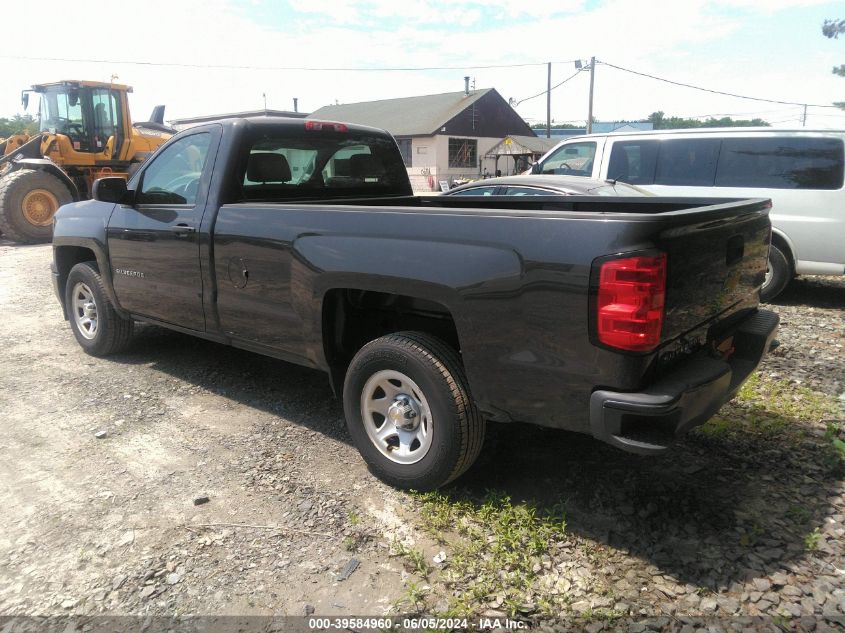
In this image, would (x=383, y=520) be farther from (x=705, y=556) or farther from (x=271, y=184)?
(x=271, y=184)

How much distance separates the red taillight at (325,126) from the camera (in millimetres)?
4586

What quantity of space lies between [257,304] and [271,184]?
988mm

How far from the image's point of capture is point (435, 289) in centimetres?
297

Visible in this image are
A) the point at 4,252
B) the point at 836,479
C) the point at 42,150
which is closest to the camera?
the point at 836,479

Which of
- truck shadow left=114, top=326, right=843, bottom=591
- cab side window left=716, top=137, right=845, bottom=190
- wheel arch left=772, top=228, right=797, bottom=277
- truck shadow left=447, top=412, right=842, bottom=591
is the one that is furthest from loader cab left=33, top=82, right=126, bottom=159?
truck shadow left=447, top=412, right=842, bottom=591

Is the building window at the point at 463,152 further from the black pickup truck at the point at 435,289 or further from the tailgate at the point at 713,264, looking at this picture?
the tailgate at the point at 713,264

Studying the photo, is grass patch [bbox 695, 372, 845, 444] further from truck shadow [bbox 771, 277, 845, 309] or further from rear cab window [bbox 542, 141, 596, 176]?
rear cab window [bbox 542, 141, 596, 176]

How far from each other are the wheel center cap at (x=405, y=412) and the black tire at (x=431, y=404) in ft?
0.11

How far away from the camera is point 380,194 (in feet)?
17.0

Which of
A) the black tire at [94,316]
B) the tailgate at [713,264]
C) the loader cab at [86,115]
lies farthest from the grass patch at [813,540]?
the loader cab at [86,115]

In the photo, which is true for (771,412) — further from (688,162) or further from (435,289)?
(688,162)

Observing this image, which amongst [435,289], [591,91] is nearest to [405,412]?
[435,289]

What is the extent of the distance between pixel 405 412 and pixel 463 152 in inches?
1490

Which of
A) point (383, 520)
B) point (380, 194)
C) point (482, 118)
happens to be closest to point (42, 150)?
point (380, 194)
